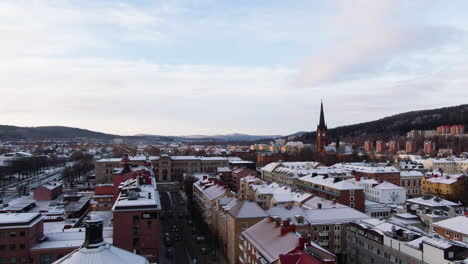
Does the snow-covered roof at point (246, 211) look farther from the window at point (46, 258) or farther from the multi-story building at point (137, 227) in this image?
the window at point (46, 258)

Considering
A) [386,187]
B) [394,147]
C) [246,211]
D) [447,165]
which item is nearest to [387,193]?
→ [386,187]

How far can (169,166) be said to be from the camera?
102m

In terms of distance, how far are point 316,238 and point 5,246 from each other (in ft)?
96.9

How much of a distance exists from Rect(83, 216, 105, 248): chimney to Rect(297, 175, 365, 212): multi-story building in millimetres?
42300

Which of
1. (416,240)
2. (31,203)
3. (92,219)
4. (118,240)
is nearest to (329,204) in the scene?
(416,240)

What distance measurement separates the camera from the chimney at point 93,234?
18.0 meters

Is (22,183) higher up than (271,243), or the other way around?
(271,243)

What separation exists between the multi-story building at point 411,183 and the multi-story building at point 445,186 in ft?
3.24

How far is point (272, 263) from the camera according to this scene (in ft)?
A: 82.1

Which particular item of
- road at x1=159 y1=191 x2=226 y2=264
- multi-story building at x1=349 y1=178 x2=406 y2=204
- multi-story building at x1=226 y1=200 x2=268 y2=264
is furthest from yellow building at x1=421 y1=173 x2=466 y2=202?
multi-story building at x1=226 y1=200 x2=268 y2=264

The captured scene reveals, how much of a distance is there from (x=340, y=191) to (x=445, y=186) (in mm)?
31719

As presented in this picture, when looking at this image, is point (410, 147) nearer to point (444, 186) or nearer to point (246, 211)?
point (444, 186)

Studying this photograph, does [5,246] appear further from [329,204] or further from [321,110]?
[321,110]

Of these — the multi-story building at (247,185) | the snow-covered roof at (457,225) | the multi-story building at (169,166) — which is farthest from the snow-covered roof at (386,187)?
the multi-story building at (169,166)
